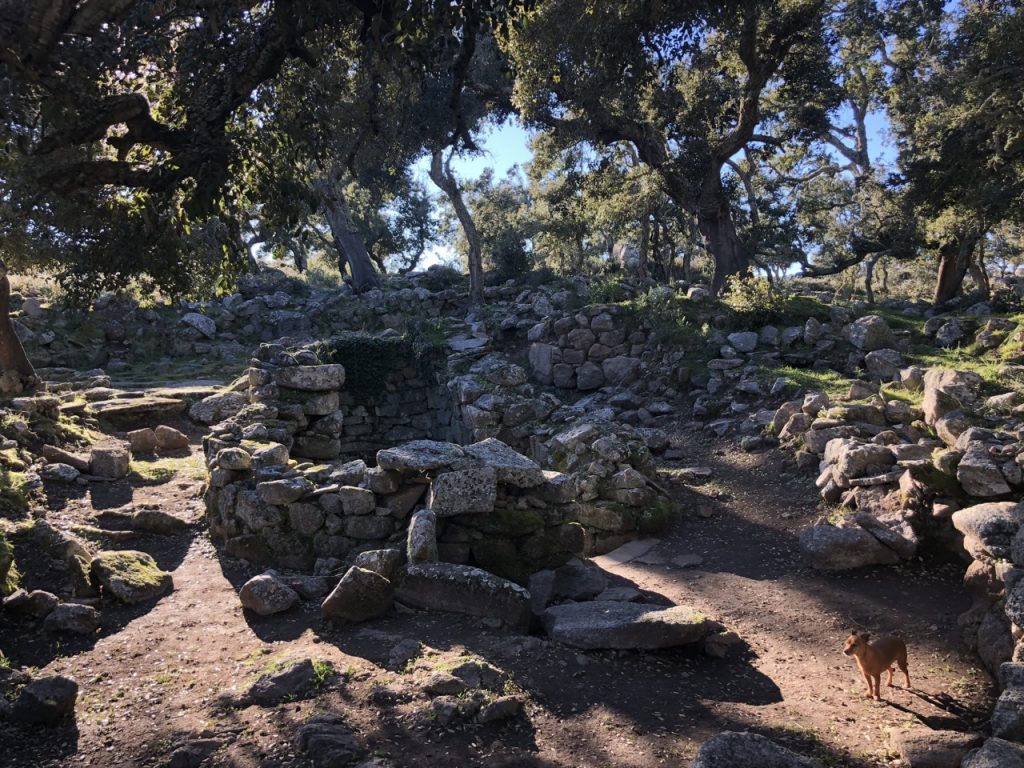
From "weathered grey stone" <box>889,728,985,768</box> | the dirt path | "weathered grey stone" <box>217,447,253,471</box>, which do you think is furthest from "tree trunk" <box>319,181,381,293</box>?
"weathered grey stone" <box>889,728,985,768</box>

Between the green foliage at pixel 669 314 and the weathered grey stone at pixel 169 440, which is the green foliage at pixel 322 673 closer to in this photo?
the weathered grey stone at pixel 169 440

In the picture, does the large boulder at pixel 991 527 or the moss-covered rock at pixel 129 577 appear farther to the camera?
the moss-covered rock at pixel 129 577

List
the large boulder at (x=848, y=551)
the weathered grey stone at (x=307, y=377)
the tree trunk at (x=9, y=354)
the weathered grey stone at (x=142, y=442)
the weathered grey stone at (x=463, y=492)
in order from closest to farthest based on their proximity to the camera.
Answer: the weathered grey stone at (x=463, y=492) → the large boulder at (x=848, y=551) → the weathered grey stone at (x=307, y=377) → the weathered grey stone at (x=142, y=442) → the tree trunk at (x=9, y=354)

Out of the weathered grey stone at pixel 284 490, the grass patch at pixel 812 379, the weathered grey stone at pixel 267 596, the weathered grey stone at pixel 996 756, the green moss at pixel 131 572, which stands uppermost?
the grass patch at pixel 812 379

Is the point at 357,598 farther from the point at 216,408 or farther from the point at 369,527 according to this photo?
the point at 216,408

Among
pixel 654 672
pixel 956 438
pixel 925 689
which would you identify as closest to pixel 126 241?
pixel 654 672

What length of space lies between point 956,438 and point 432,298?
1638cm

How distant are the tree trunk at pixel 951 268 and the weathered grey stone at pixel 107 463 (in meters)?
18.1

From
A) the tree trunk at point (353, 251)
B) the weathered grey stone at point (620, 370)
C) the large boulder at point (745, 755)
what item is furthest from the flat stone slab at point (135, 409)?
the tree trunk at point (353, 251)

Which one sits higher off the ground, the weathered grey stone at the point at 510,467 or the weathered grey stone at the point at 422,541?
the weathered grey stone at the point at 510,467

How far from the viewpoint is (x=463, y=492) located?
620cm

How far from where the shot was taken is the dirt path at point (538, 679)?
3.62 meters

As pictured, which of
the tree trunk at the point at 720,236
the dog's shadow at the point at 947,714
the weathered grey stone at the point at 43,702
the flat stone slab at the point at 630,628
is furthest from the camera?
the tree trunk at the point at 720,236

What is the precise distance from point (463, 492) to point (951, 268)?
59.5ft
